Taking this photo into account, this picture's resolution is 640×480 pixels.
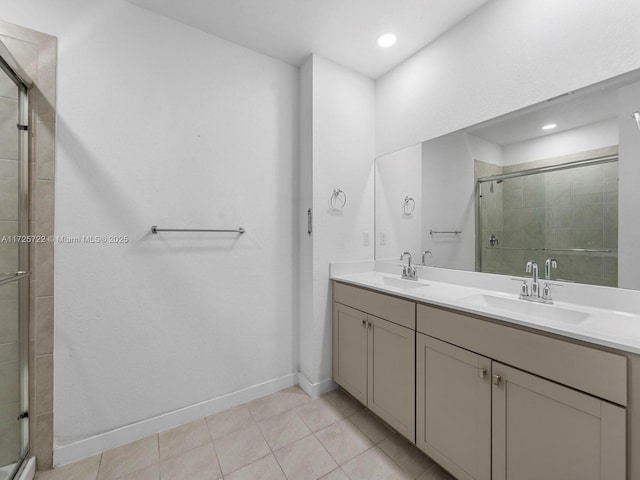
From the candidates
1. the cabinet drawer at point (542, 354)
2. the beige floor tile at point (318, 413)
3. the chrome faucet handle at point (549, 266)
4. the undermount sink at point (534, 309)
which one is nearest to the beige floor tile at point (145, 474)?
the beige floor tile at point (318, 413)

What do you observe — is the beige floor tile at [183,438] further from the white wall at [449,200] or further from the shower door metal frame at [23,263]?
the white wall at [449,200]

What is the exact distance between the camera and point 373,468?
1.39 metres

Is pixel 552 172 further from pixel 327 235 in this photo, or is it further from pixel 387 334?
pixel 327 235

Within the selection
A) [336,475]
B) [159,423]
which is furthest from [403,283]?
[159,423]

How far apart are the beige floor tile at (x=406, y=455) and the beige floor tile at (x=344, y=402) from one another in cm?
32

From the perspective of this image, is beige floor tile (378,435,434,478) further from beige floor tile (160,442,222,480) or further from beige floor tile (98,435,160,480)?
beige floor tile (98,435,160,480)

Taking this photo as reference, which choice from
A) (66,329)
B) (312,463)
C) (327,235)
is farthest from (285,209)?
(312,463)

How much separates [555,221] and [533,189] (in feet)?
0.66

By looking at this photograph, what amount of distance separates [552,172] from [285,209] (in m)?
1.62

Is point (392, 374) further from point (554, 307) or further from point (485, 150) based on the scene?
point (485, 150)

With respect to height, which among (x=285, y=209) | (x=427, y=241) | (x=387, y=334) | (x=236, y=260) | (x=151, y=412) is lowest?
(x=151, y=412)

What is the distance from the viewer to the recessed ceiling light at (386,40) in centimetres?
184

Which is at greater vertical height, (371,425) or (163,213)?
(163,213)

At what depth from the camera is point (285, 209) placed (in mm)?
2129
